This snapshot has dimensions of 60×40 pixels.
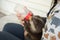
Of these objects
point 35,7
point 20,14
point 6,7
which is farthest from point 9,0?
point 20,14

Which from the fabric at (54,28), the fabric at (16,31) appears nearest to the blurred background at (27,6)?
the fabric at (16,31)

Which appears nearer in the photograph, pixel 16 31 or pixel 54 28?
pixel 54 28

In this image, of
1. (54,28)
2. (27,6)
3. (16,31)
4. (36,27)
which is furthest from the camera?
(27,6)

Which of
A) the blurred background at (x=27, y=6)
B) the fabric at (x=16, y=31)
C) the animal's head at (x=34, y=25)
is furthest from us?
the blurred background at (x=27, y=6)

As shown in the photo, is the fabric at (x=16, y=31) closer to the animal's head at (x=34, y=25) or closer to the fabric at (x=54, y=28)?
the animal's head at (x=34, y=25)

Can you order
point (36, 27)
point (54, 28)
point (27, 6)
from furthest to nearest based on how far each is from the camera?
point (27, 6)
point (36, 27)
point (54, 28)

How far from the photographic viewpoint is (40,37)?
1135 mm

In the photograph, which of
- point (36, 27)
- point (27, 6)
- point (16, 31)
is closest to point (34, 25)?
point (36, 27)

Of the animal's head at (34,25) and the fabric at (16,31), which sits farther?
the fabric at (16,31)

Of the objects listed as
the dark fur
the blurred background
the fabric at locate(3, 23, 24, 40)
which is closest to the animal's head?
the dark fur

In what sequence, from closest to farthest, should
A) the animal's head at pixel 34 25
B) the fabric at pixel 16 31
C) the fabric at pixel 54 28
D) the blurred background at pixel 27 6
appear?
the fabric at pixel 54 28 < the animal's head at pixel 34 25 < the fabric at pixel 16 31 < the blurred background at pixel 27 6

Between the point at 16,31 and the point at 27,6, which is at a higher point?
the point at 27,6

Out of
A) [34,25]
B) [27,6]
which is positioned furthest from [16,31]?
[27,6]

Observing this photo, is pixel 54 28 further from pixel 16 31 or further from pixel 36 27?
pixel 16 31
